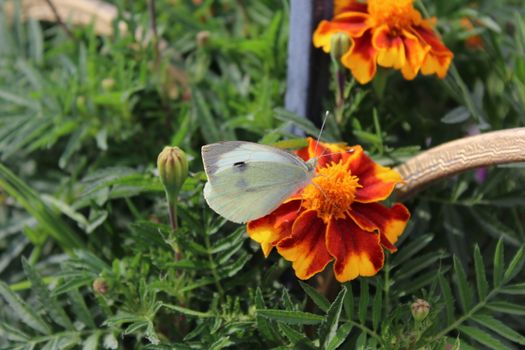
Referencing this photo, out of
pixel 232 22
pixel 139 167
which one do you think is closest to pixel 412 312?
pixel 139 167

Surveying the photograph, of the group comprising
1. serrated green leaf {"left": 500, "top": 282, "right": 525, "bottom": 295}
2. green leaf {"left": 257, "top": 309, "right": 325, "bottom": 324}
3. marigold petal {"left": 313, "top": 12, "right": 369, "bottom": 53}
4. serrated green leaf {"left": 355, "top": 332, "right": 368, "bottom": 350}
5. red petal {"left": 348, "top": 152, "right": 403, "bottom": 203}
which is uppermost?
marigold petal {"left": 313, "top": 12, "right": 369, "bottom": 53}

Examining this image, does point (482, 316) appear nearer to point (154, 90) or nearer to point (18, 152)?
point (154, 90)

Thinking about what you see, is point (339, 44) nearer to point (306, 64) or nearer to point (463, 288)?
point (306, 64)

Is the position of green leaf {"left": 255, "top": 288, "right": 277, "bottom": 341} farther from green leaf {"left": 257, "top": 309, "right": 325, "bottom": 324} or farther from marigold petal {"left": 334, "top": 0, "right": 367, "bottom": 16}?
Answer: marigold petal {"left": 334, "top": 0, "right": 367, "bottom": 16}

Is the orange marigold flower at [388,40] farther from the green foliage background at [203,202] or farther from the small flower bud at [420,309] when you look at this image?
the small flower bud at [420,309]

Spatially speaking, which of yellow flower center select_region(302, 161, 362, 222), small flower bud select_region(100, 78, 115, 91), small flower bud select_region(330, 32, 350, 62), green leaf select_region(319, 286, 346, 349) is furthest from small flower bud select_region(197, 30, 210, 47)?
green leaf select_region(319, 286, 346, 349)

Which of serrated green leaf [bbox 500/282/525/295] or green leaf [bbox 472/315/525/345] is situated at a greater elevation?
serrated green leaf [bbox 500/282/525/295]

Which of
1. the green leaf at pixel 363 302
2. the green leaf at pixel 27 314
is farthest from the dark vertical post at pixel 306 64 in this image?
the green leaf at pixel 27 314

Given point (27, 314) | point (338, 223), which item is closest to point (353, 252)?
point (338, 223)
